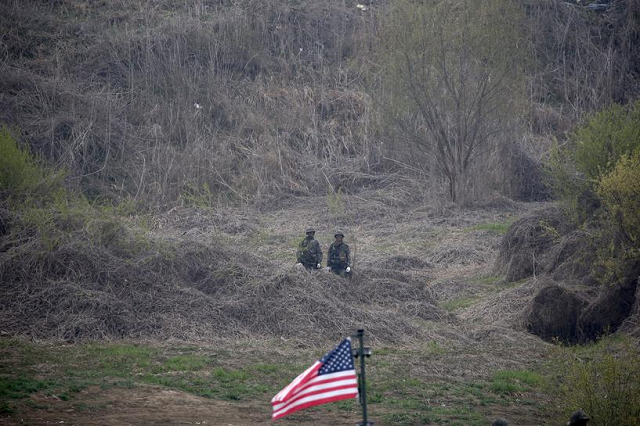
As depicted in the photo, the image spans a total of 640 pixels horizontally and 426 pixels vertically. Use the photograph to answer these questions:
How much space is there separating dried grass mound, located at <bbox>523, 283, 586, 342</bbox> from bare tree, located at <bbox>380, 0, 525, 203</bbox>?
12436 millimetres

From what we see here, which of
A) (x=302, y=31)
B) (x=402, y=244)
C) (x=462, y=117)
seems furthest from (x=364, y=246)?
(x=302, y=31)

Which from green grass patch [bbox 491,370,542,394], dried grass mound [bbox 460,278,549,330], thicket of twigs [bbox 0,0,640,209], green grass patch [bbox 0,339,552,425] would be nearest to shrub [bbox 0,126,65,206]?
green grass patch [bbox 0,339,552,425]

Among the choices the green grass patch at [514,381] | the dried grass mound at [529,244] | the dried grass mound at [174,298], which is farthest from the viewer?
the dried grass mound at [529,244]

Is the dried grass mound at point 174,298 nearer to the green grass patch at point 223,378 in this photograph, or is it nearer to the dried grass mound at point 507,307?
the green grass patch at point 223,378

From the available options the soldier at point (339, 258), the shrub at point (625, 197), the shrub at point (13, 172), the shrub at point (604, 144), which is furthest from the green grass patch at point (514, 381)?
→ the shrub at point (13, 172)

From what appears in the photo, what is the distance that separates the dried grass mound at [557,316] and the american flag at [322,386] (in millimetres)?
10010

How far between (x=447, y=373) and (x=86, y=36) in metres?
31.0

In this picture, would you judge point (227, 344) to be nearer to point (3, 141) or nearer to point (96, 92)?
point (3, 141)

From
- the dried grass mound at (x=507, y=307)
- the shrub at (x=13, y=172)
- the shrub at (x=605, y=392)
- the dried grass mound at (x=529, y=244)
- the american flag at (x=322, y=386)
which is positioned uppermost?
the american flag at (x=322, y=386)

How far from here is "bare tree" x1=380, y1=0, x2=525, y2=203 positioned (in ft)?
88.4

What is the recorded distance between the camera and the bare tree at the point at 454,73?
2695 cm

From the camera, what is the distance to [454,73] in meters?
27.5

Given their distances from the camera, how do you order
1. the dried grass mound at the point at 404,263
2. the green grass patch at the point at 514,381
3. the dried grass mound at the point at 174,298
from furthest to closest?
the dried grass mound at the point at 404,263 < the dried grass mound at the point at 174,298 < the green grass patch at the point at 514,381

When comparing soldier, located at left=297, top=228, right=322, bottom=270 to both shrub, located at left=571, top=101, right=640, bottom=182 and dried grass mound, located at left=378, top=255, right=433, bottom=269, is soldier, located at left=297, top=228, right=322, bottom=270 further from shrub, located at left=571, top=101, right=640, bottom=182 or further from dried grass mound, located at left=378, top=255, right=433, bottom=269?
shrub, located at left=571, top=101, right=640, bottom=182
